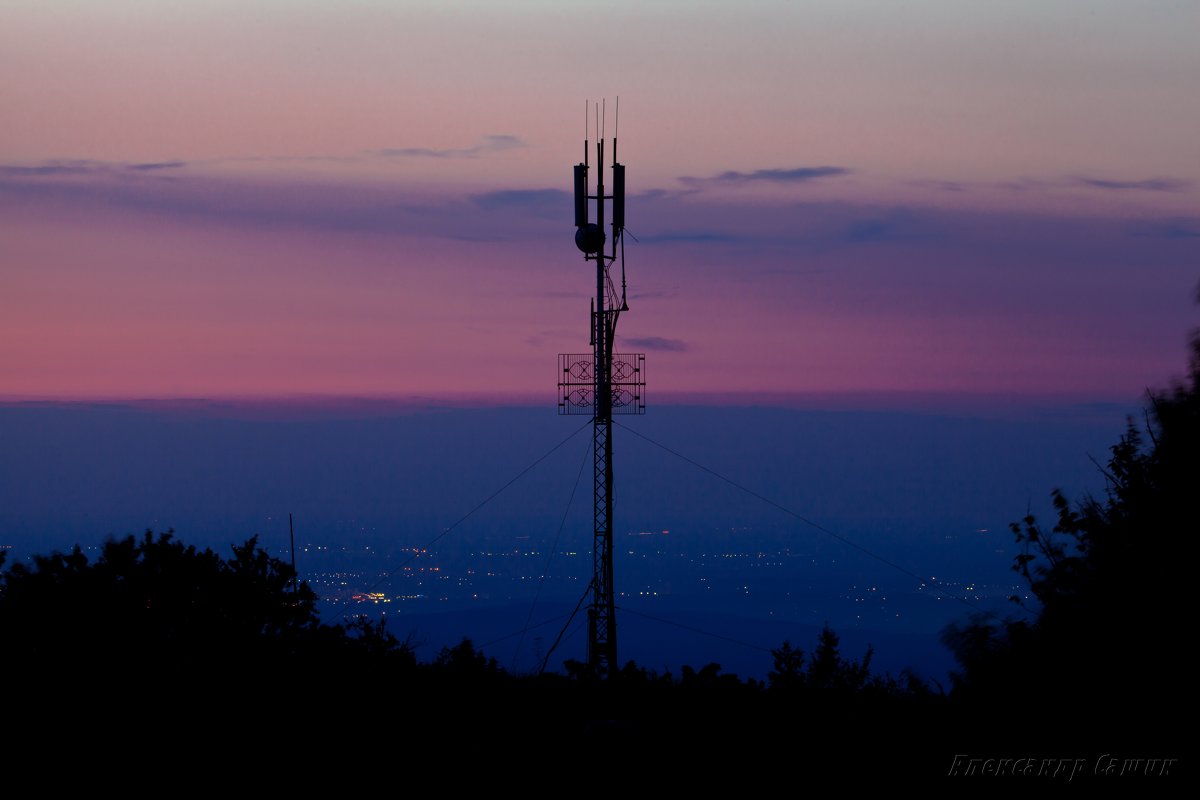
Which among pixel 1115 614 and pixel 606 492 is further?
pixel 606 492

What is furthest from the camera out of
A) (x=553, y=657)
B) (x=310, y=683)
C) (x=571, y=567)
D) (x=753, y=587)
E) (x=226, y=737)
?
(x=753, y=587)

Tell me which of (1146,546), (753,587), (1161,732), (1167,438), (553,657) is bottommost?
(753,587)

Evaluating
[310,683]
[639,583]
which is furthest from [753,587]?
[310,683]

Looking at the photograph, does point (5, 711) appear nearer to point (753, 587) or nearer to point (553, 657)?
point (553, 657)

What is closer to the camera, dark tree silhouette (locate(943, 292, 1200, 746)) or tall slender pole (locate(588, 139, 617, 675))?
dark tree silhouette (locate(943, 292, 1200, 746))

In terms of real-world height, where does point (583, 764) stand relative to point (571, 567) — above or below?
above

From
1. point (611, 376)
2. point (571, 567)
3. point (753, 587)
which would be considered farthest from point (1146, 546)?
point (753, 587)

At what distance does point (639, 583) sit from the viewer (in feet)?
447

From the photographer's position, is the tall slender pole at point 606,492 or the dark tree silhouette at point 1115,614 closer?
the dark tree silhouette at point 1115,614

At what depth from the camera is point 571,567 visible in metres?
132

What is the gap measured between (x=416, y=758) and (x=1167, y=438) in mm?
6518

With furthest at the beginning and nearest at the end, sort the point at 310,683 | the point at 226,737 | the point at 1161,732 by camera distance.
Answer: the point at 310,683 < the point at 226,737 < the point at 1161,732

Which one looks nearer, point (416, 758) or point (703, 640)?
point (416, 758)

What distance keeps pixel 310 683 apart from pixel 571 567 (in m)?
121
